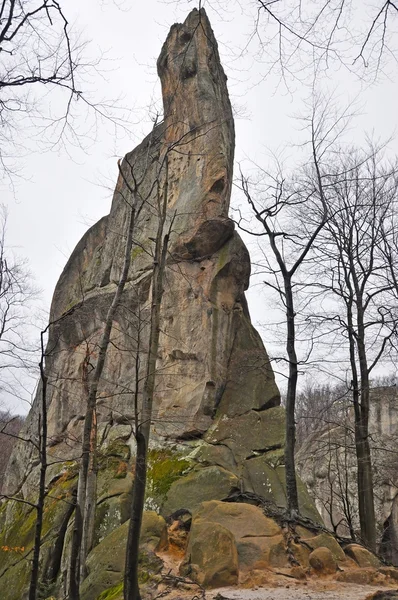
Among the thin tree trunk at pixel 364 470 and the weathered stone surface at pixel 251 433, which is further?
the weathered stone surface at pixel 251 433

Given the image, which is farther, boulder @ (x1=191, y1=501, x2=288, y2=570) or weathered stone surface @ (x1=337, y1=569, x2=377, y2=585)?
boulder @ (x1=191, y1=501, x2=288, y2=570)

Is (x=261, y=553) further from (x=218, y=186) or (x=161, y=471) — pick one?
(x=218, y=186)

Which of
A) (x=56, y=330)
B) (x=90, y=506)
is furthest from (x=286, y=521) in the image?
(x=56, y=330)

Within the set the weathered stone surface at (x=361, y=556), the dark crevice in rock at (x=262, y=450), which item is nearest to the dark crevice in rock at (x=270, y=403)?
the dark crevice in rock at (x=262, y=450)

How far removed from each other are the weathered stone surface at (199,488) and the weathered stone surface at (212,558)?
9.50ft

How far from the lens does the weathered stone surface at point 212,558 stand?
24.4 ft

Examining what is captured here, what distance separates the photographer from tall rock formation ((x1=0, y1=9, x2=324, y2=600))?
38.2 feet

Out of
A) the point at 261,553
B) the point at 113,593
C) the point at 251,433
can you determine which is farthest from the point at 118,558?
the point at 251,433

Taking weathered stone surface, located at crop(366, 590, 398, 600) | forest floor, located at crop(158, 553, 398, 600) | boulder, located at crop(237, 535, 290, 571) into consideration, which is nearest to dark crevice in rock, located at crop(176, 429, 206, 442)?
boulder, located at crop(237, 535, 290, 571)

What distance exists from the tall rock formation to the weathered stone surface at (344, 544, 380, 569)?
1.97 meters

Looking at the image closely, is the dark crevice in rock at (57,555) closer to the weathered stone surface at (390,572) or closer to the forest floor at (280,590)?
the forest floor at (280,590)

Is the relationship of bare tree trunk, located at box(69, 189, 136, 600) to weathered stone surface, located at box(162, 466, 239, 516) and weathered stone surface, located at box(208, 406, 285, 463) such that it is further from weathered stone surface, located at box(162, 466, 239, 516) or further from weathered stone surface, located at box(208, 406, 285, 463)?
weathered stone surface, located at box(208, 406, 285, 463)

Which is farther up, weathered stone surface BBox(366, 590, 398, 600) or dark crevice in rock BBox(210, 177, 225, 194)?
dark crevice in rock BBox(210, 177, 225, 194)

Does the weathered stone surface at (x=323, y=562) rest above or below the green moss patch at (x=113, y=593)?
above
